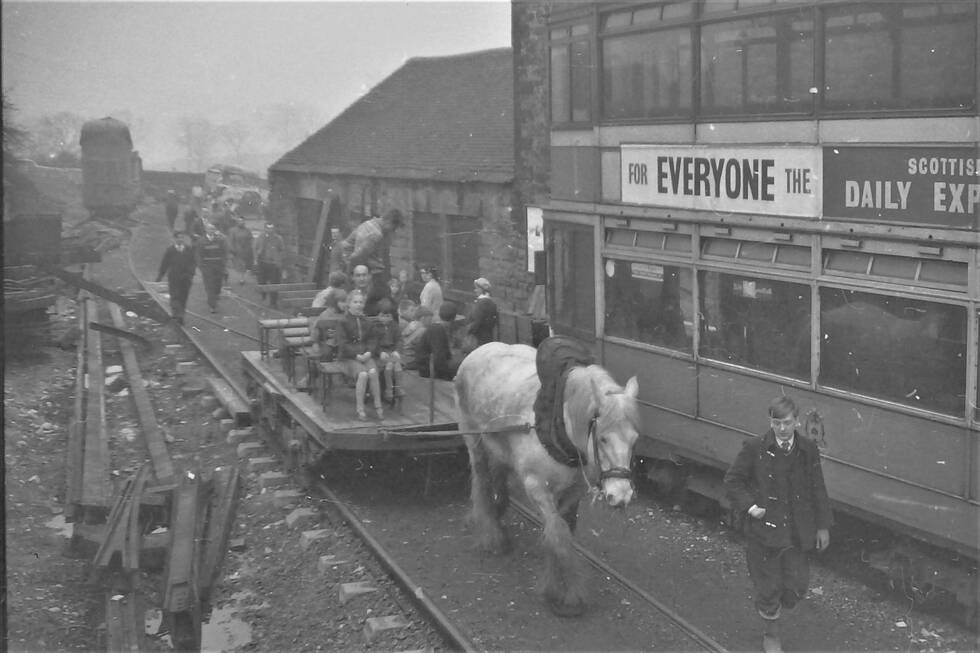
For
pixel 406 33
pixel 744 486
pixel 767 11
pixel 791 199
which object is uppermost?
pixel 406 33

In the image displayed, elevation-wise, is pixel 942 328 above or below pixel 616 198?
below

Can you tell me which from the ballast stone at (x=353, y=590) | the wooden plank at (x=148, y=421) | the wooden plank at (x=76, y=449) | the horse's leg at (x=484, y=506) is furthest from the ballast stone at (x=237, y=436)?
the ballast stone at (x=353, y=590)

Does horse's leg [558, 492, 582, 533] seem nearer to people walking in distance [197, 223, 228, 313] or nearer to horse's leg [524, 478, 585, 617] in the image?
horse's leg [524, 478, 585, 617]

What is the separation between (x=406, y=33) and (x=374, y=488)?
10.4m

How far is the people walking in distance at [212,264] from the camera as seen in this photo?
1955 centimetres

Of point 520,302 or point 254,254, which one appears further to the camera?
point 254,254

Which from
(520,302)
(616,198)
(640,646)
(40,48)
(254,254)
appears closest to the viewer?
(640,646)

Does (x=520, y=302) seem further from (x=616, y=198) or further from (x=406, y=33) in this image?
(x=616, y=198)

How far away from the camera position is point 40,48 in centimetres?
889

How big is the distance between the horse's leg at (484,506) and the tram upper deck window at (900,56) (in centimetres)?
369

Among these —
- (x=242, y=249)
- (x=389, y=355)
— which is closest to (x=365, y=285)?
(x=389, y=355)

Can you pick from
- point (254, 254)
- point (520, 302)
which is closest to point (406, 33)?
point (520, 302)

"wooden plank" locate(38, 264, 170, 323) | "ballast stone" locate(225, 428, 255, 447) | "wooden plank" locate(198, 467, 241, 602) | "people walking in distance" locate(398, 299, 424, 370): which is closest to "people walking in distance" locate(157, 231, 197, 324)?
"wooden plank" locate(38, 264, 170, 323)

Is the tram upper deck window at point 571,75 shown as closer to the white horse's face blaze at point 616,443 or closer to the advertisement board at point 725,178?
the advertisement board at point 725,178
